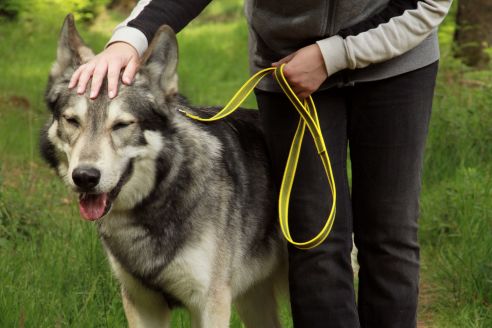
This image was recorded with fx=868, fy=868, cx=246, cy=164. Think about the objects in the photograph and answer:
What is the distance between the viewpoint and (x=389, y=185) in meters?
2.99

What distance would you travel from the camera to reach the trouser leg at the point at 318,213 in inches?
118

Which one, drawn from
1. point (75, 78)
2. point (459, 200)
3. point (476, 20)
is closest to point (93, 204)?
point (75, 78)

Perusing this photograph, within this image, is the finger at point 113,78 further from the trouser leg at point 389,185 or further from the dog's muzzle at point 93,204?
the trouser leg at point 389,185

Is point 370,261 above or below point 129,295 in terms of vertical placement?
above

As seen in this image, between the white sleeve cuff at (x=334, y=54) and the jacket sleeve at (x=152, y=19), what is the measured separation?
1.61 feet

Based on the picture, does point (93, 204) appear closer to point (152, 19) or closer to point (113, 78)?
point (113, 78)

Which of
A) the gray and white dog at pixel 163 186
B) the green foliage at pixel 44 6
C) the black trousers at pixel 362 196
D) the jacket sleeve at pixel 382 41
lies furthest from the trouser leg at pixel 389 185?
the green foliage at pixel 44 6

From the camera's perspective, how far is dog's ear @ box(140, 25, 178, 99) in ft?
9.54

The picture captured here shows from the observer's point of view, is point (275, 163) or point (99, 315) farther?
point (99, 315)

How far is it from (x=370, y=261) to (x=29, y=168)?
3.30 m

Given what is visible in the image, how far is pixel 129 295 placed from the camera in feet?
11.1

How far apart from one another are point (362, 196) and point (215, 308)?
2.24ft

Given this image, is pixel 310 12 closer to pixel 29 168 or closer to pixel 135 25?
pixel 135 25

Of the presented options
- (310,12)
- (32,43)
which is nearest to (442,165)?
(310,12)
